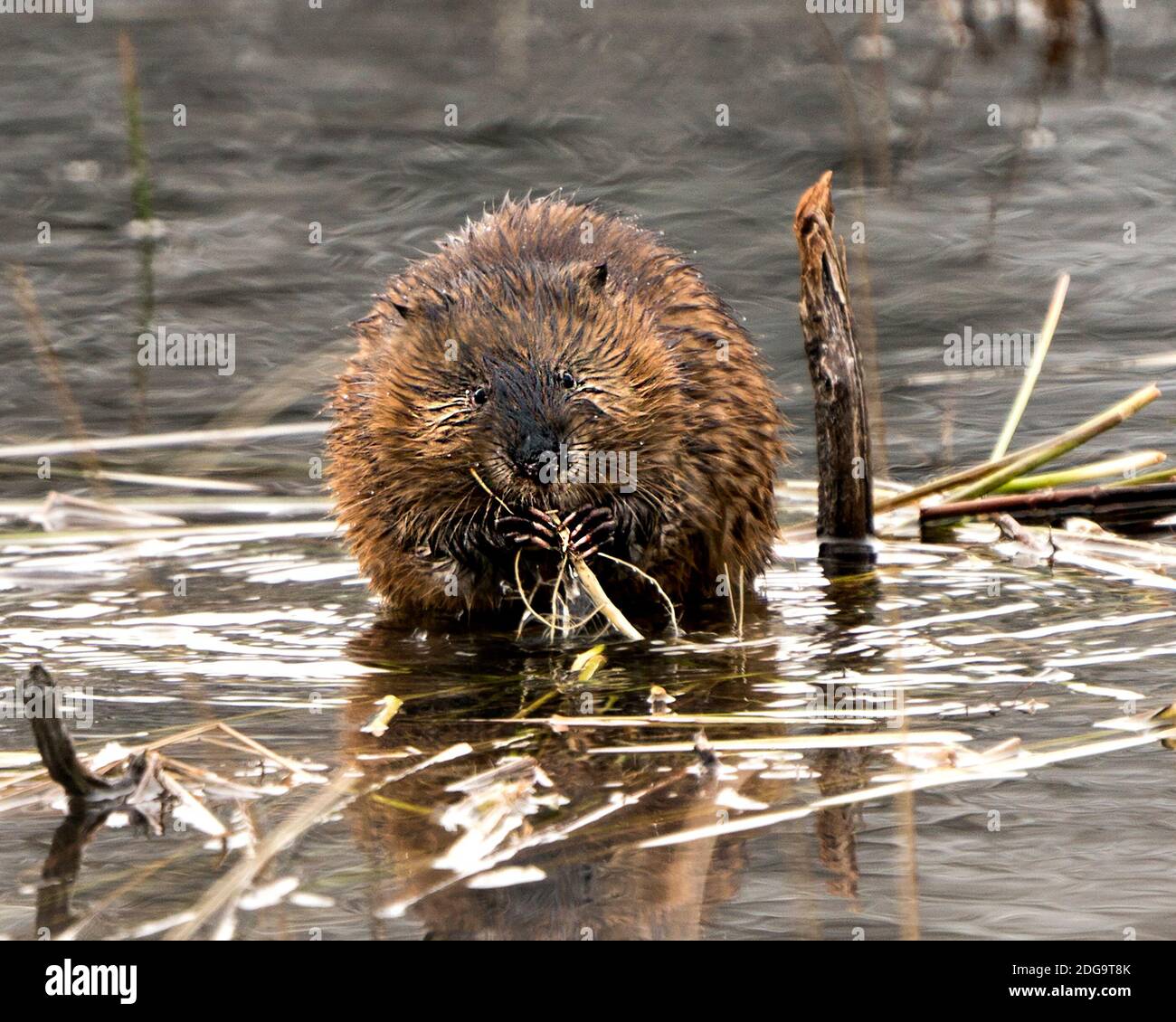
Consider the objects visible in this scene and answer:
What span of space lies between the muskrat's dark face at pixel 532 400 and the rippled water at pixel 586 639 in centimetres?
48

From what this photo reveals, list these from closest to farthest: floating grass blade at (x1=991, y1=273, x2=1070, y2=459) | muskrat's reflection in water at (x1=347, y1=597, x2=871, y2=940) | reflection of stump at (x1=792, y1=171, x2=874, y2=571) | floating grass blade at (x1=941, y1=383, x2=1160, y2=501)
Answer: muskrat's reflection in water at (x1=347, y1=597, x2=871, y2=940) → reflection of stump at (x1=792, y1=171, x2=874, y2=571) → floating grass blade at (x1=941, y1=383, x2=1160, y2=501) → floating grass blade at (x1=991, y1=273, x2=1070, y2=459)

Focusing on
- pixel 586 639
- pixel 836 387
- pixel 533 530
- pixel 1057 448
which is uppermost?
pixel 836 387

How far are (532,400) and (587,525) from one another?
1.56 feet

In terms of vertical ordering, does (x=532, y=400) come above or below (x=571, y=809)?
above

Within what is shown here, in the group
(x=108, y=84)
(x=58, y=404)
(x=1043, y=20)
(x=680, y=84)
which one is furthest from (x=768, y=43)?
(x=58, y=404)

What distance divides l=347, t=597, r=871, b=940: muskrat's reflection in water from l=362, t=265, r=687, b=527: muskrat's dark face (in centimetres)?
54

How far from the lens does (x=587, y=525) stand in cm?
548

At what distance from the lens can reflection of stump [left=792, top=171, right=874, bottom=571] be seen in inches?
242

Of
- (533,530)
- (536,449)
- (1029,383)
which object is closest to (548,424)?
(536,449)

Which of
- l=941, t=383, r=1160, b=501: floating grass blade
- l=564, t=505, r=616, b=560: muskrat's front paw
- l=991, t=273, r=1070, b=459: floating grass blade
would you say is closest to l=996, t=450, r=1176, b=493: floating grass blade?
l=941, t=383, r=1160, b=501: floating grass blade

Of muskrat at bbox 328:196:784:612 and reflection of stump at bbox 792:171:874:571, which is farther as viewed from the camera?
reflection of stump at bbox 792:171:874:571

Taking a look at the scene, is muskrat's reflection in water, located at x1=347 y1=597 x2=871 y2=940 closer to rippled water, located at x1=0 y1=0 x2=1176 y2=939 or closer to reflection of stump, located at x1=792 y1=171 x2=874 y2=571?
rippled water, located at x1=0 y1=0 x2=1176 y2=939

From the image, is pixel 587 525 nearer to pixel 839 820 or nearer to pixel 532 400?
pixel 532 400
